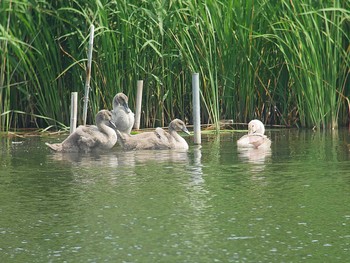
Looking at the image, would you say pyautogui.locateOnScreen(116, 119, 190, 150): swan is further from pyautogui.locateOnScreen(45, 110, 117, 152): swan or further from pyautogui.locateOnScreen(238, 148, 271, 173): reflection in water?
pyautogui.locateOnScreen(238, 148, 271, 173): reflection in water

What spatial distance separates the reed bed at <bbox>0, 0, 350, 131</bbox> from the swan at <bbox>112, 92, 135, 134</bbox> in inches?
38.3

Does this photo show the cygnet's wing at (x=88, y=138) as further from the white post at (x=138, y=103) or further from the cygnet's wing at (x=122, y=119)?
the white post at (x=138, y=103)

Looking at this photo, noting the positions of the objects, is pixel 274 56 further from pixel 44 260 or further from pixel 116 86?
pixel 44 260

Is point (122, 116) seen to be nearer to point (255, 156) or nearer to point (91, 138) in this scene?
point (91, 138)

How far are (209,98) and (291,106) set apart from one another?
1.56 m

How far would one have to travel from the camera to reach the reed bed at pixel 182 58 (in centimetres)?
1342

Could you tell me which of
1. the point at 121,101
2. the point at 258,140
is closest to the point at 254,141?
the point at 258,140

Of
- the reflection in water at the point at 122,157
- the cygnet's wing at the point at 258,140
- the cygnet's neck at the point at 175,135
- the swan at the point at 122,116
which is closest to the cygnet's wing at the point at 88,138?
the reflection in water at the point at 122,157

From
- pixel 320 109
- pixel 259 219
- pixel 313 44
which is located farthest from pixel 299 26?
pixel 259 219

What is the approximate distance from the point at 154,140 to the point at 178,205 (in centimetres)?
410

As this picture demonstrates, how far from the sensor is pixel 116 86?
1393 centimetres

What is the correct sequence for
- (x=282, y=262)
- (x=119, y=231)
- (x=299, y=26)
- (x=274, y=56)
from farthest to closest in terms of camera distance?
(x=274, y=56)
(x=299, y=26)
(x=119, y=231)
(x=282, y=262)

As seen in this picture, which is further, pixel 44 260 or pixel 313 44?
pixel 313 44

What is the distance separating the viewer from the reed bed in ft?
44.0
